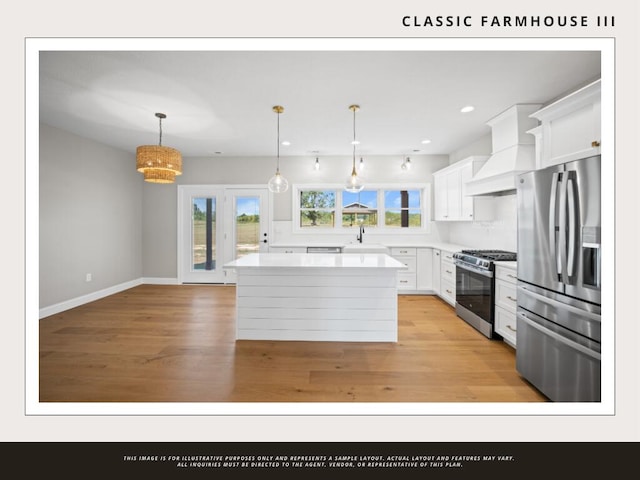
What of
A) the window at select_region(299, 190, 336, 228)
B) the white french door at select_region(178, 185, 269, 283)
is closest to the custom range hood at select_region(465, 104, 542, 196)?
the window at select_region(299, 190, 336, 228)

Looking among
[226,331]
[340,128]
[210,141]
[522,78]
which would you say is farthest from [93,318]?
[522,78]

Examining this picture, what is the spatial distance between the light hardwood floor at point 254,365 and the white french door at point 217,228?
2.07m

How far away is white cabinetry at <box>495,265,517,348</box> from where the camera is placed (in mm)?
2582

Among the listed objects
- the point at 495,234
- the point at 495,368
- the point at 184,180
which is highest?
the point at 184,180

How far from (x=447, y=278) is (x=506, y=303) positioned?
1445 mm

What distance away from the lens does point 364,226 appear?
215 inches

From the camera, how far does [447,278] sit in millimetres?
4133

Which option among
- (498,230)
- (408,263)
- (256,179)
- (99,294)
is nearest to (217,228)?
(256,179)

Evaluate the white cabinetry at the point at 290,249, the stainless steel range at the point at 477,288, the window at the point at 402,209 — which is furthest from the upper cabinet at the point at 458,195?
the white cabinetry at the point at 290,249

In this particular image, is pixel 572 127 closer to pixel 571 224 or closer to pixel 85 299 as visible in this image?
pixel 571 224

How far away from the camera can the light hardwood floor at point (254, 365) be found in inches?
75.4

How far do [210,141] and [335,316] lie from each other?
135 inches

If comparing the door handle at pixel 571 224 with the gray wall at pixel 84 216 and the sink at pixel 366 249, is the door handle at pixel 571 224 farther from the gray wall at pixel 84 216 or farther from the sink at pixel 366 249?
the gray wall at pixel 84 216
